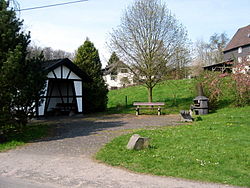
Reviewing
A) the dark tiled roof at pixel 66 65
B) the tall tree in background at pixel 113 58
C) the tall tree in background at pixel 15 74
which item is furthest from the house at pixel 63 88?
the tall tree in background at pixel 15 74

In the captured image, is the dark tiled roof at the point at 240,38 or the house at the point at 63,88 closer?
the house at the point at 63,88

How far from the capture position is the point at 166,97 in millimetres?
26953

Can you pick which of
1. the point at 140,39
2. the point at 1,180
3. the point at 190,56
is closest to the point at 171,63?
the point at 190,56

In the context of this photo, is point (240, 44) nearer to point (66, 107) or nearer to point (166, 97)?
point (166, 97)

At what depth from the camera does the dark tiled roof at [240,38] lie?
4707 cm

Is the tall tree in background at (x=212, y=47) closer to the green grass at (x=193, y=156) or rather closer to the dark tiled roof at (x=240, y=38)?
the dark tiled roof at (x=240, y=38)

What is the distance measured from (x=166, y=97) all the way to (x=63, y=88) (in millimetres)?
9933

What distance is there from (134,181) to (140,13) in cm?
1764

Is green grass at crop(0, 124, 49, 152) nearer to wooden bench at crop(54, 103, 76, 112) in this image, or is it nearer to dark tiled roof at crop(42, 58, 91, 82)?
dark tiled roof at crop(42, 58, 91, 82)

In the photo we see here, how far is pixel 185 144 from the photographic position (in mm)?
8320

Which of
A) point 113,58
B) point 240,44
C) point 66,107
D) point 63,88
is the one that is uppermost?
point 240,44

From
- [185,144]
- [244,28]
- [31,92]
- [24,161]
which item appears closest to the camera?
[24,161]

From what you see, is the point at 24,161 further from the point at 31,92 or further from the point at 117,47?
the point at 117,47

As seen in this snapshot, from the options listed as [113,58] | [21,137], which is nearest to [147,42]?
[113,58]
